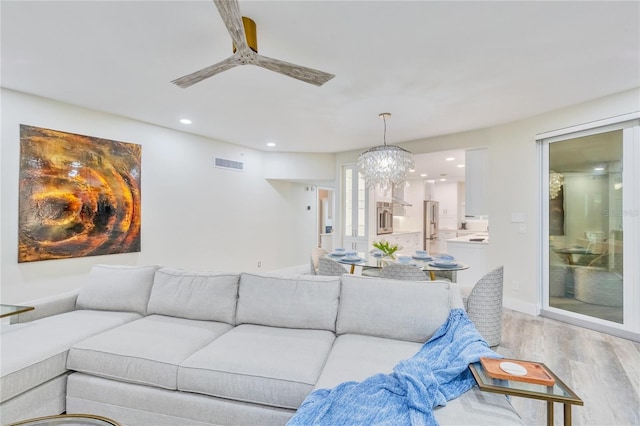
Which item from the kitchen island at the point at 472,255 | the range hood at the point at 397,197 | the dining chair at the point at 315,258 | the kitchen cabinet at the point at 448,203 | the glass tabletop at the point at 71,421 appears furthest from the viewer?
the kitchen cabinet at the point at 448,203

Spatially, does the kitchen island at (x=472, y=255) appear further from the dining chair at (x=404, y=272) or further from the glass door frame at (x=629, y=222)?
the dining chair at (x=404, y=272)

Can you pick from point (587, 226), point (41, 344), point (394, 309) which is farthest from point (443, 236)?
point (41, 344)

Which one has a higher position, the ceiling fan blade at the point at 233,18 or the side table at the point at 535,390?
the ceiling fan blade at the point at 233,18

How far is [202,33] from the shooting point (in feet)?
7.18

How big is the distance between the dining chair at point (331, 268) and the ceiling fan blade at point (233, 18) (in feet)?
7.15

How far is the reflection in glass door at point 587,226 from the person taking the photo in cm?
346

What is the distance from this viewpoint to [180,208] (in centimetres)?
474

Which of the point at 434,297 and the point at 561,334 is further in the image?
the point at 561,334

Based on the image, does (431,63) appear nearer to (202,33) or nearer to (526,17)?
(526,17)

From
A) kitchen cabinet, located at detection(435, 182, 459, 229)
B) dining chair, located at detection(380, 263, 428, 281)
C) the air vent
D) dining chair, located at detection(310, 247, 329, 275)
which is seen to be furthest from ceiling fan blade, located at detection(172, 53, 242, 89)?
kitchen cabinet, located at detection(435, 182, 459, 229)

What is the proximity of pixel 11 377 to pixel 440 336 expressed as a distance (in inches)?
95.1

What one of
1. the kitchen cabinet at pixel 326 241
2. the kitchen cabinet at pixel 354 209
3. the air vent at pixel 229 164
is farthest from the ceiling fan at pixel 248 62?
the kitchen cabinet at pixel 326 241

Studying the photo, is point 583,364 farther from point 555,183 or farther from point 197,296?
point 197,296

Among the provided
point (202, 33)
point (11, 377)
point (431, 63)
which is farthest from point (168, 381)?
point (431, 63)
